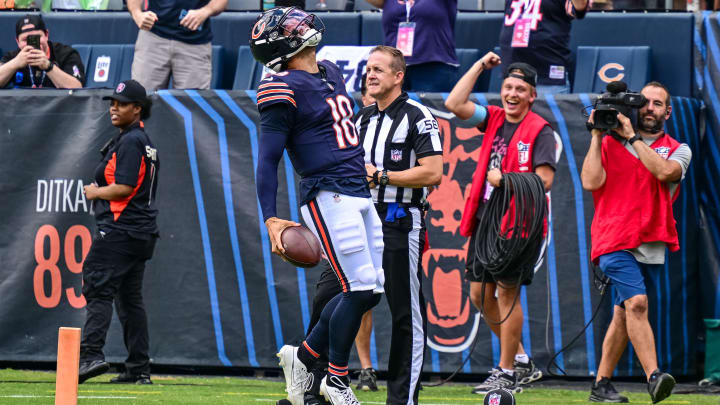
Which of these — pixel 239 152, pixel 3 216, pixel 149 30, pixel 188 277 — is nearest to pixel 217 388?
pixel 188 277

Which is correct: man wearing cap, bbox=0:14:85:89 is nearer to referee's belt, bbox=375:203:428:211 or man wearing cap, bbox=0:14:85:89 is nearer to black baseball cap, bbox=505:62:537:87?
black baseball cap, bbox=505:62:537:87

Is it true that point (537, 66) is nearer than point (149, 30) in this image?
Yes

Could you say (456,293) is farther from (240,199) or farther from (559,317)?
(240,199)

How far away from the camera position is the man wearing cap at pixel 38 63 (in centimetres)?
872

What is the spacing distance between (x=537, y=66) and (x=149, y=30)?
128 inches

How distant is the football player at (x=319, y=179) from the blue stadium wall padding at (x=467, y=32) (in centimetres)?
401

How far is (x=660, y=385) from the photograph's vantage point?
21.0ft

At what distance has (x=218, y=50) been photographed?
10.1m

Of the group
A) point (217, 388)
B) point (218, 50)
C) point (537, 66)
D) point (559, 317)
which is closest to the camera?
point (217, 388)

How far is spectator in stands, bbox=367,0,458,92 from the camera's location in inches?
339

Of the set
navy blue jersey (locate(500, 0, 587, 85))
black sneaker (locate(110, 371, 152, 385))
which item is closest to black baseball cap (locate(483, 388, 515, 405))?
black sneaker (locate(110, 371, 152, 385))

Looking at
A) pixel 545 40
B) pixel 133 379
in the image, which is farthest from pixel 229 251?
pixel 545 40

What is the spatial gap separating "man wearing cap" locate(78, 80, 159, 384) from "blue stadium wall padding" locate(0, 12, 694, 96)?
9.03 feet

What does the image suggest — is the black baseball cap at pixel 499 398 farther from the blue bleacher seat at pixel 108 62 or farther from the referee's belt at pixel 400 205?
the blue bleacher seat at pixel 108 62
